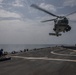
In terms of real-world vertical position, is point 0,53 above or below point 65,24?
below

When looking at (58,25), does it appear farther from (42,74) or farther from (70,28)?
(42,74)

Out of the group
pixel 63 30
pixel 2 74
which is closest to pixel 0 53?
pixel 2 74

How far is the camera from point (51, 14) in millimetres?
60219

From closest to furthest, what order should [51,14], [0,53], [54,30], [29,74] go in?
[29,74] < [0,53] < [54,30] < [51,14]

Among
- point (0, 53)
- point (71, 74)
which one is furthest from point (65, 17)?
point (71, 74)

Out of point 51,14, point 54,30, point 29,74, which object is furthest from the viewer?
point 51,14

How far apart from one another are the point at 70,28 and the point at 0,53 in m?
25.9

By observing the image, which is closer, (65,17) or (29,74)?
(29,74)

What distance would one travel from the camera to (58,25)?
54594 millimetres

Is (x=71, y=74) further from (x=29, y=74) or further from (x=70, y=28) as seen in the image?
(x=70, y=28)

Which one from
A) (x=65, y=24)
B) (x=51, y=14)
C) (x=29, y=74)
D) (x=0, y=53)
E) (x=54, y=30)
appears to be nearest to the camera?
(x=29, y=74)

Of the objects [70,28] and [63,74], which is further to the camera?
[70,28]

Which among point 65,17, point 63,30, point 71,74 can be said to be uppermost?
point 65,17

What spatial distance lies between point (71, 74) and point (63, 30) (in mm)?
35690
